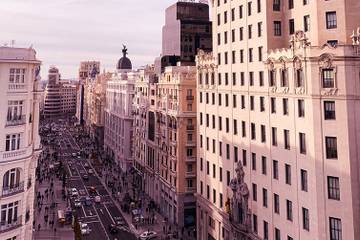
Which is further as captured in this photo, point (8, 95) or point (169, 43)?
point (169, 43)

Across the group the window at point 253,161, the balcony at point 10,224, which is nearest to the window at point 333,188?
the window at point 253,161

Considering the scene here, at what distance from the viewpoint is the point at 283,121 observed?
43.5 metres

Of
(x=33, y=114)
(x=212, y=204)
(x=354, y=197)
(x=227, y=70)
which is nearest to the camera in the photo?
(x=354, y=197)

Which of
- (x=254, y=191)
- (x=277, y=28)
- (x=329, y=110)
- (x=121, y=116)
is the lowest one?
(x=121, y=116)

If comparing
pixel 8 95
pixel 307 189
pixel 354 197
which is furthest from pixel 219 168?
pixel 8 95

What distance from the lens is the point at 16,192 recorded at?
4047 cm

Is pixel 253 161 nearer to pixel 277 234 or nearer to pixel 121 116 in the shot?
pixel 277 234

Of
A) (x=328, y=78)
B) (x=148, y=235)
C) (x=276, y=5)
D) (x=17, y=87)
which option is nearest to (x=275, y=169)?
(x=328, y=78)

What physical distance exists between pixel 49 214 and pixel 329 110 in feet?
222

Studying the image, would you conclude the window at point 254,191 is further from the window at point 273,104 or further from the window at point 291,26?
the window at point 291,26

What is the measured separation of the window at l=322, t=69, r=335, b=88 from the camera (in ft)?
124

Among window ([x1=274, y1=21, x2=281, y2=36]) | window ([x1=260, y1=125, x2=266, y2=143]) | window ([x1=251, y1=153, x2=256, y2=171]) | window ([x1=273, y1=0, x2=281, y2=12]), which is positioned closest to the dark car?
window ([x1=251, y1=153, x2=256, y2=171])

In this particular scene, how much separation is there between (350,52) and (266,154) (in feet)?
54.1

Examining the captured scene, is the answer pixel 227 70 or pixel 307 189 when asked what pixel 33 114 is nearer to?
pixel 227 70
